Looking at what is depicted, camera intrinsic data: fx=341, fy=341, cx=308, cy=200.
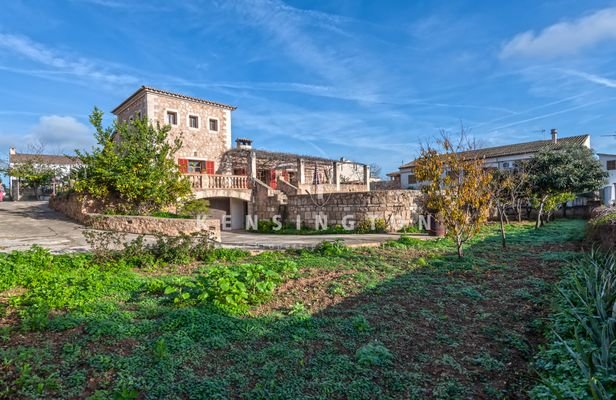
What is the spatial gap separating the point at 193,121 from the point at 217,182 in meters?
6.32

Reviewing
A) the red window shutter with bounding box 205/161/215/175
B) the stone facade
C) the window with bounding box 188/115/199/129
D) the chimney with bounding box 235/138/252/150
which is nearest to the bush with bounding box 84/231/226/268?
the stone facade

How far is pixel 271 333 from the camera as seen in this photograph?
366 centimetres

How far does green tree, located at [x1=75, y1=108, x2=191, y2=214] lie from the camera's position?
40.2ft

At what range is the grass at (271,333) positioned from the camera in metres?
2.71

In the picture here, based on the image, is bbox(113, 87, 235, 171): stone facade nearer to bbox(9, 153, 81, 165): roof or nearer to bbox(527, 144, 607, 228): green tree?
bbox(9, 153, 81, 165): roof

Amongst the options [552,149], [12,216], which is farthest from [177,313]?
[552,149]

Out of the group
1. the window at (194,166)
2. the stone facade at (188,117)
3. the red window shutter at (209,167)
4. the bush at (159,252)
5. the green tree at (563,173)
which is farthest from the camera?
the red window shutter at (209,167)

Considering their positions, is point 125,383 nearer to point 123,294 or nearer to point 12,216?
point 123,294

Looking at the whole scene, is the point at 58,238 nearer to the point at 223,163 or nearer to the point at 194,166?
the point at 194,166

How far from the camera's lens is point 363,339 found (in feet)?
11.7

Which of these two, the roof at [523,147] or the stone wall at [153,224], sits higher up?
the roof at [523,147]

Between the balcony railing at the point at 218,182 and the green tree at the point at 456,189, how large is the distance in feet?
38.4

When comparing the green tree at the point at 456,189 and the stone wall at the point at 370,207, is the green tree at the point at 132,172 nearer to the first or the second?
the stone wall at the point at 370,207

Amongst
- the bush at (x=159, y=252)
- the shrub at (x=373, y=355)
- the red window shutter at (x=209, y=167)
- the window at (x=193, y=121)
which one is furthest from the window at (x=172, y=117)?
the shrub at (x=373, y=355)
